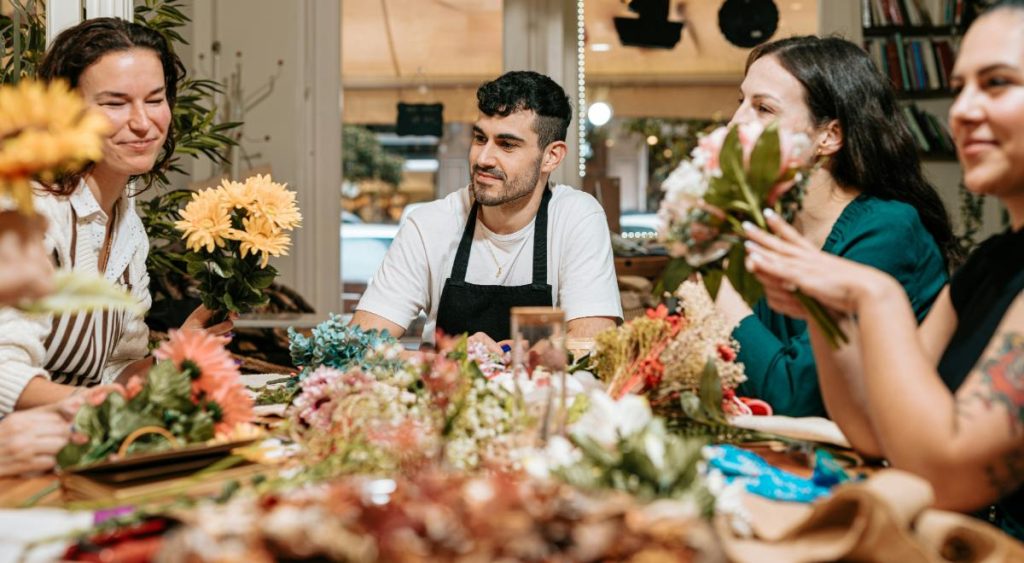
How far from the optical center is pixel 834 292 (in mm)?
1294

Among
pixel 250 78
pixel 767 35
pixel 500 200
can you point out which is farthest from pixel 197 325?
pixel 767 35

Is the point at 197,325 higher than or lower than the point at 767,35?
lower

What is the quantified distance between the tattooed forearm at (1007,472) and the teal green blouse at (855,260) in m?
0.69

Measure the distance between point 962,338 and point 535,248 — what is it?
1693mm

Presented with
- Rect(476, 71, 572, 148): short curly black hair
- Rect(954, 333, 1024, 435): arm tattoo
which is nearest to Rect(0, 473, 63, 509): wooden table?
Rect(954, 333, 1024, 435): arm tattoo

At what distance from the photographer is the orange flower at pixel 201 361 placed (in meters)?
1.45

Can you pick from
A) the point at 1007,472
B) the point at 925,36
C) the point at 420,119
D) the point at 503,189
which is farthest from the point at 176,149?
the point at 925,36

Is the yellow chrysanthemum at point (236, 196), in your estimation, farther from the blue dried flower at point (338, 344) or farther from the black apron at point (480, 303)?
the black apron at point (480, 303)

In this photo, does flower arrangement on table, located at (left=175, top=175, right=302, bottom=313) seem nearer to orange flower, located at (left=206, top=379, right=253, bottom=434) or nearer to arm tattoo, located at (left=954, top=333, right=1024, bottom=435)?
orange flower, located at (left=206, top=379, right=253, bottom=434)

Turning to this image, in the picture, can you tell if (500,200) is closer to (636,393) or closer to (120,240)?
(120,240)

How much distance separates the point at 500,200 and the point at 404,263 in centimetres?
35

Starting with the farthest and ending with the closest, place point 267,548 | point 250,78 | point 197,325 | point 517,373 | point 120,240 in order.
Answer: point 250,78, point 120,240, point 197,325, point 517,373, point 267,548

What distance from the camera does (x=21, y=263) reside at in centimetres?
107

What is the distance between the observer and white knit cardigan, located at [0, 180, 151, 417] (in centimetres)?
176
